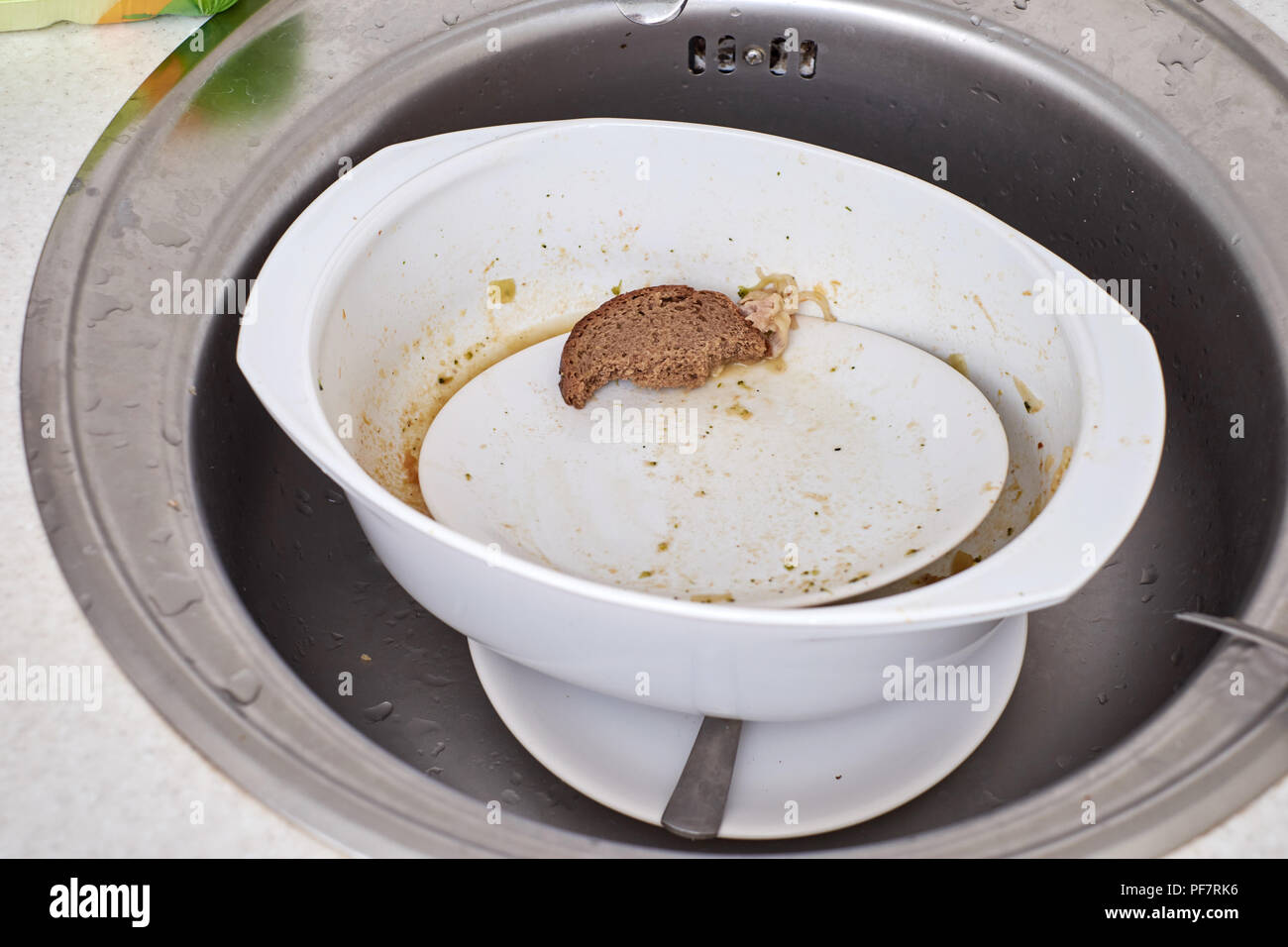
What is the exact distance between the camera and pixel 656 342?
2.97 ft

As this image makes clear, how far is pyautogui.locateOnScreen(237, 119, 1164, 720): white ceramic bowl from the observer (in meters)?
0.61

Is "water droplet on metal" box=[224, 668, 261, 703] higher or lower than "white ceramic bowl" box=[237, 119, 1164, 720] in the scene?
lower

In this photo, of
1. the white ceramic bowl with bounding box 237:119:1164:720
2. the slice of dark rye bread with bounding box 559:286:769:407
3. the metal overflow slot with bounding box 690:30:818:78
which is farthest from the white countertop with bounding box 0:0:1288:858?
the metal overflow slot with bounding box 690:30:818:78

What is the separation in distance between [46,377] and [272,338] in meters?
0.18

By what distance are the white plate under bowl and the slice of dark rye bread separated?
245mm

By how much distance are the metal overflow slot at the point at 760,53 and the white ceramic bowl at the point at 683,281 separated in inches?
9.5

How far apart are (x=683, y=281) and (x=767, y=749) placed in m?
0.43

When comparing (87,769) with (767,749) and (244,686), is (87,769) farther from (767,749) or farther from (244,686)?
(767,749)

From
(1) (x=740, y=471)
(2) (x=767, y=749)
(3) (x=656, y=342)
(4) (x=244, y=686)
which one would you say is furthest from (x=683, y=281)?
(4) (x=244, y=686)

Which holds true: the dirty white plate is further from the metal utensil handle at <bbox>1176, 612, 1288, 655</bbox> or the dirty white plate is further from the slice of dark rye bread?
the metal utensil handle at <bbox>1176, 612, 1288, 655</bbox>

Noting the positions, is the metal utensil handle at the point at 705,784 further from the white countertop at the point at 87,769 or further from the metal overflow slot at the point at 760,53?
the metal overflow slot at the point at 760,53

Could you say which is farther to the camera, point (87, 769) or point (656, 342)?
→ point (656, 342)
